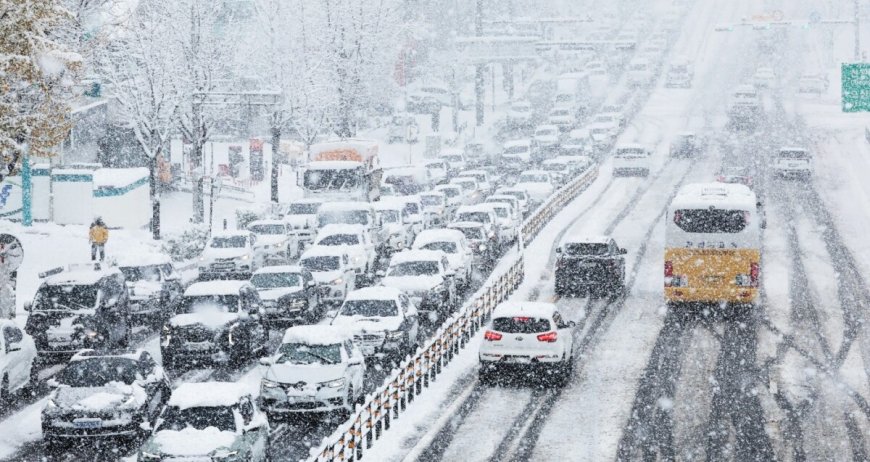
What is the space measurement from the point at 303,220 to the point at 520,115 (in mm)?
42515

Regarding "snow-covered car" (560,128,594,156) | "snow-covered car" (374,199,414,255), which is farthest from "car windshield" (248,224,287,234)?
"snow-covered car" (560,128,594,156)

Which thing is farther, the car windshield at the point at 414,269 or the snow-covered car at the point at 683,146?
the snow-covered car at the point at 683,146

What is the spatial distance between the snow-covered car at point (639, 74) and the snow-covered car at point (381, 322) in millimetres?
77622

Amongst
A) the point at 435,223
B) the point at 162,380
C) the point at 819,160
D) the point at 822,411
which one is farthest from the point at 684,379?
the point at 819,160

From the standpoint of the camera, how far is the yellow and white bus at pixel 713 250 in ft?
106

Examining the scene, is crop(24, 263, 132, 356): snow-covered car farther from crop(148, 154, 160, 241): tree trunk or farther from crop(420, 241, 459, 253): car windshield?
crop(148, 154, 160, 241): tree trunk

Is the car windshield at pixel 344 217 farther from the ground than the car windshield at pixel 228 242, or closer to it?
farther from the ground

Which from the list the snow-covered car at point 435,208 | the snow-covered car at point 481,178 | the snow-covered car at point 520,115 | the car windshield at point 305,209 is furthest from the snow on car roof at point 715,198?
the snow-covered car at point 520,115

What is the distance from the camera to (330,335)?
79.9 ft

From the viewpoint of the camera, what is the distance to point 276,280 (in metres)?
33.4

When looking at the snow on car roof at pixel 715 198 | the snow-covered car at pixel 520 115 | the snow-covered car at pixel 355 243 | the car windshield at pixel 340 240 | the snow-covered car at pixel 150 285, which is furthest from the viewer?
the snow-covered car at pixel 520 115

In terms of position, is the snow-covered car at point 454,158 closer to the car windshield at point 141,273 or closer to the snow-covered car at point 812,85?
the car windshield at point 141,273

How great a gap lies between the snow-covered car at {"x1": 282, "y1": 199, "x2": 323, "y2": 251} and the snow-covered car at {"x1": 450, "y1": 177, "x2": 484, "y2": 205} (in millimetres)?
10681

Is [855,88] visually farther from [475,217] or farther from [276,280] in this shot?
[276,280]
